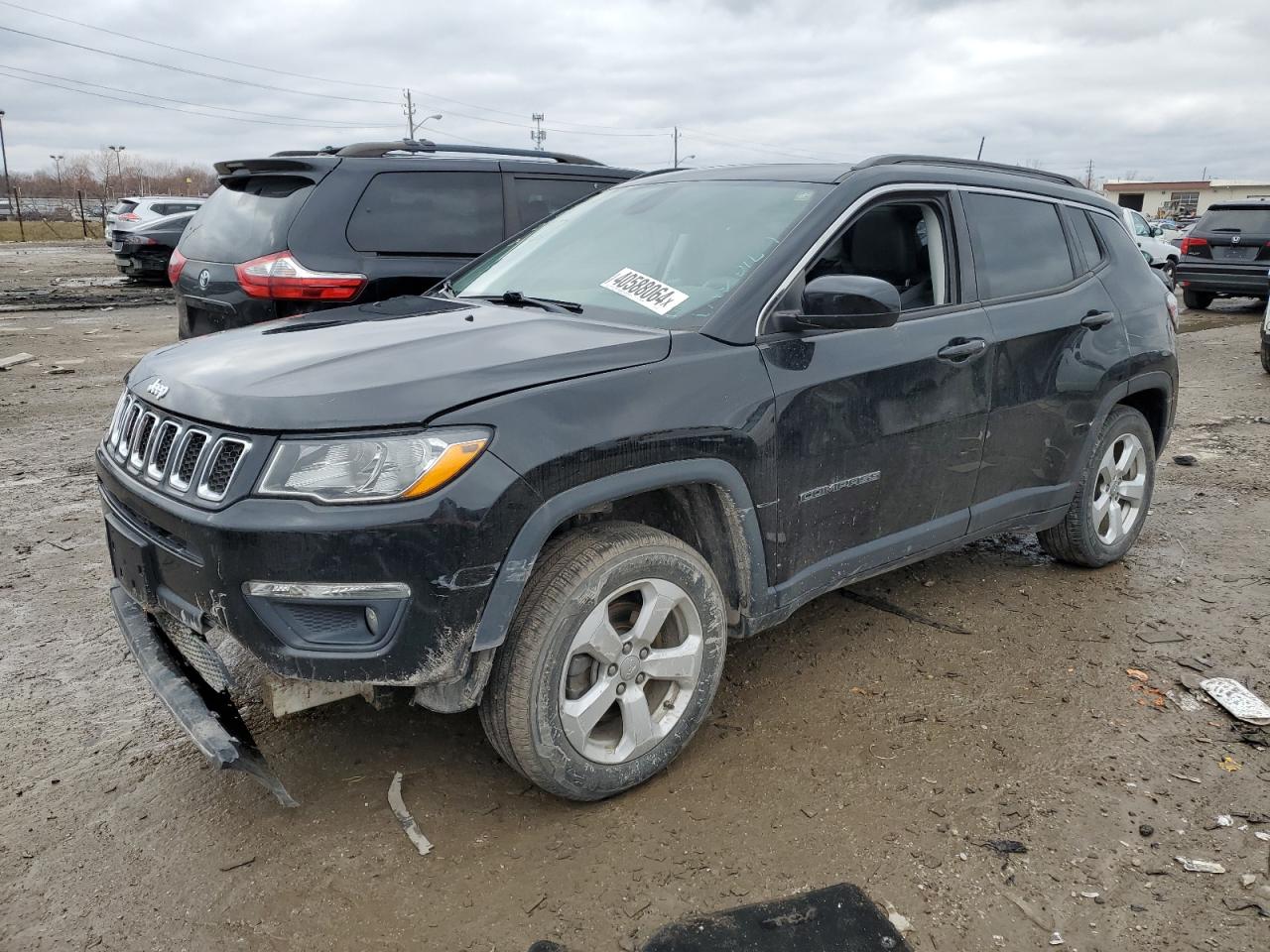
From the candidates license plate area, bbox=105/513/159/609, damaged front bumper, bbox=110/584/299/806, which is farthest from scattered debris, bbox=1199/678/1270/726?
license plate area, bbox=105/513/159/609

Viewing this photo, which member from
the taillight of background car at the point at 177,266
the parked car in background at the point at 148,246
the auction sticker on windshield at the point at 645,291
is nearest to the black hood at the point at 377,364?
the auction sticker on windshield at the point at 645,291

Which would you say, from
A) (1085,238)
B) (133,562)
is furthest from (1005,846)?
(1085,238)

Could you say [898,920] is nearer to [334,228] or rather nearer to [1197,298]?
[334,228]

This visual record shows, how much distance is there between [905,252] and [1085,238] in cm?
113

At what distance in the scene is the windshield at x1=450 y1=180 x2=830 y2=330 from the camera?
3.13 meters

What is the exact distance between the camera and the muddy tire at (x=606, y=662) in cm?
255

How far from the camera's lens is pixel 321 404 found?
236 centimetres

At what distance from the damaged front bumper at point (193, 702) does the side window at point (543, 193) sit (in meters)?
4.23

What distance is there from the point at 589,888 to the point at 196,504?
1.38 metres

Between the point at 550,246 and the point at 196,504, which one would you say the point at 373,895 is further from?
the point at 550,246

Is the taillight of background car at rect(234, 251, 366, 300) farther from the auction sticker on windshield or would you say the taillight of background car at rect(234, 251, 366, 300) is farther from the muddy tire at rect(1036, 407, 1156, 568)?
the muddy tire at rect(1036, 407, 1156, 568)

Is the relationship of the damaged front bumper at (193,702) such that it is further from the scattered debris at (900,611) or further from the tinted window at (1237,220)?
the tinted window at (1237,220)

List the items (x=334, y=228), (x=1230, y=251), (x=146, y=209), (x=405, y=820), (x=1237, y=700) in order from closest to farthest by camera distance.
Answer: (x=405, y=820)
(x=1237, y=700)
(x=334, y=228)
(x=1230, y=251)
(x=146, y=209)

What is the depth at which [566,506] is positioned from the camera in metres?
2.50
